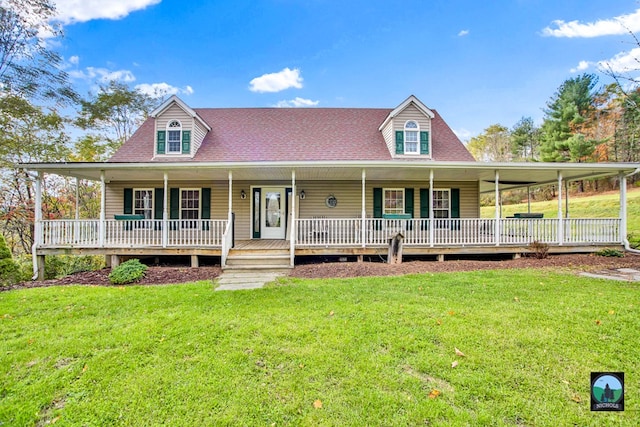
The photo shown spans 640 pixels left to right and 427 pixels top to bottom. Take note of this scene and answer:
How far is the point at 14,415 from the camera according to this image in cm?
235

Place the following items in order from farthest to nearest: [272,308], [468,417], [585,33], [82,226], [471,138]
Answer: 1. [471,138]
2. [585,33]
3. [82,226]
4. [272,308]
5. [468,417]

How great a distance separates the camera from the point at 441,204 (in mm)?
11242

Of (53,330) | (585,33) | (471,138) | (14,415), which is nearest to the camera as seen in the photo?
(14,415)

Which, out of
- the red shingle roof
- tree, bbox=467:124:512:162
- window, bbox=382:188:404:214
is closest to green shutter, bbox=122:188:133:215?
the red shingle roof

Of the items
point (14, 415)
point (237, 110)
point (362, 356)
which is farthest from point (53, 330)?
point (237, 110)

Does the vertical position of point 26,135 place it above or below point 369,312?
above

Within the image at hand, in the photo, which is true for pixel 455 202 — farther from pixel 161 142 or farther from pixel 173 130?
pixel 161 142

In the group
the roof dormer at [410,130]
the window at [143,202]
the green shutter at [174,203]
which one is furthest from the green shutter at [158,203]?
the roof dormer at [410,130]

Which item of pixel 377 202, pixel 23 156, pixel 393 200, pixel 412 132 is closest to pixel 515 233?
pixel 393 200

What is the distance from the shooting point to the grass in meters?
2.30

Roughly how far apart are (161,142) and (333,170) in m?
6.81

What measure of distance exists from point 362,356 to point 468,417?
1.11 metres

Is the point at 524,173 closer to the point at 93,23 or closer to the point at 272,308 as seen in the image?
the point at 272,308

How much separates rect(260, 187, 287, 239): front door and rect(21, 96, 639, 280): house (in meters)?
0.04
